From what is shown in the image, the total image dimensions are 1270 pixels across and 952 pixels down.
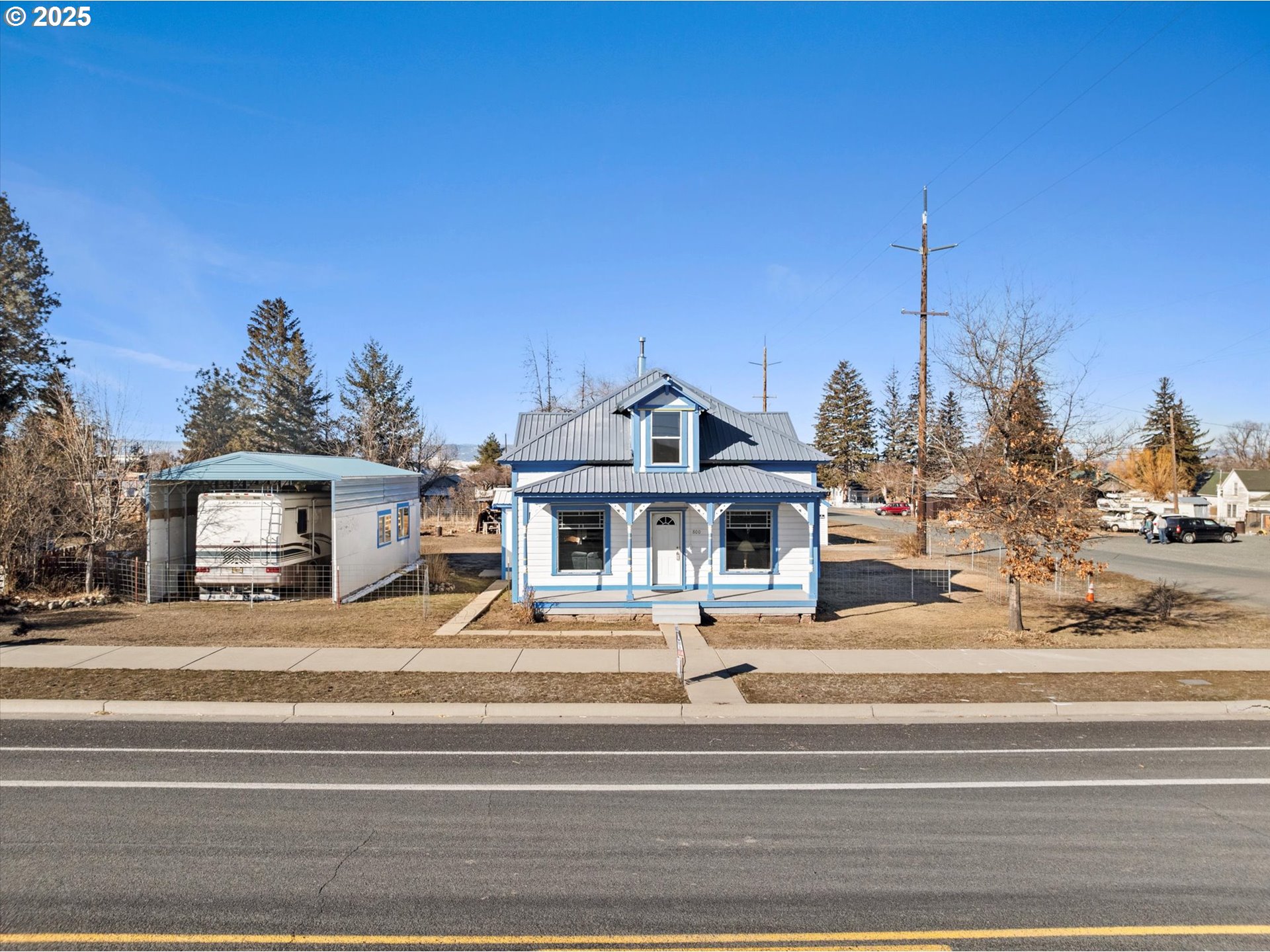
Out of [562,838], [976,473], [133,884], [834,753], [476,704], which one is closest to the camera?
[133,884]

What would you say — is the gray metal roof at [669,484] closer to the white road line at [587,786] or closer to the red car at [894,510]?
the white road line at [587,786]

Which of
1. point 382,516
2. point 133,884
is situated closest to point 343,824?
point 133,884

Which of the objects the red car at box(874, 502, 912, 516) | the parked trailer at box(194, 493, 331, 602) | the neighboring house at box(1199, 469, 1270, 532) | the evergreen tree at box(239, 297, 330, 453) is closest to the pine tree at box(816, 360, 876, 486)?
the red car at box(874, 502, 912, 516)

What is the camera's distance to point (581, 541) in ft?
66.0

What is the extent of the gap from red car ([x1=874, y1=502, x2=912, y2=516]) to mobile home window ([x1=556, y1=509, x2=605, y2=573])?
55595 millimetres

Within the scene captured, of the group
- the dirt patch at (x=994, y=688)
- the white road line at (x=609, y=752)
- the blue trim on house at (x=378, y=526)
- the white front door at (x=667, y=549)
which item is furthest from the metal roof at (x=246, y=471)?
the dirt patch at (x=994, y=688)

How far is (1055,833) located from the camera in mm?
6793

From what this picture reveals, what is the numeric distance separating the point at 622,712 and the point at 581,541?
31.5 feet

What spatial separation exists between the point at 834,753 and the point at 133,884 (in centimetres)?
709

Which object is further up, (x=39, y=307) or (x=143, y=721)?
(x=39, y=307)

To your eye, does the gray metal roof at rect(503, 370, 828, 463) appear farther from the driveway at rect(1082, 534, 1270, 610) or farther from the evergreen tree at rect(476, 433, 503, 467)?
the evergreen tree at rect(476, 433, 503, 467)

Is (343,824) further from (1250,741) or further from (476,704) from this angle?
(1250,741)

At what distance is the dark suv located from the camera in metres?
45.1

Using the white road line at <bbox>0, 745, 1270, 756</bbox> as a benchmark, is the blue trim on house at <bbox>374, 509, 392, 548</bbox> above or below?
above
